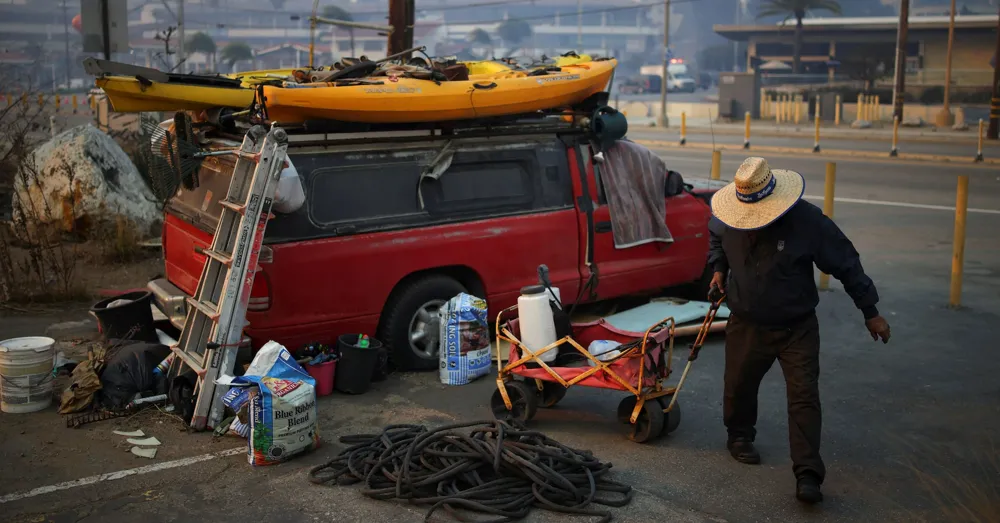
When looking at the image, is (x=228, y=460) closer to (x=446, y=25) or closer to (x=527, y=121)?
(x=527, y=121)

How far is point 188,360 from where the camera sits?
20.9ft

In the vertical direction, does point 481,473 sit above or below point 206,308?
below

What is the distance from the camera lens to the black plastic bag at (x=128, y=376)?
21.4ft

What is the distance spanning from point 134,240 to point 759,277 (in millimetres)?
8093

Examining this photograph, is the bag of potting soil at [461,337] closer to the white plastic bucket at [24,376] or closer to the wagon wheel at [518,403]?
the wagon wheel at [518,403]

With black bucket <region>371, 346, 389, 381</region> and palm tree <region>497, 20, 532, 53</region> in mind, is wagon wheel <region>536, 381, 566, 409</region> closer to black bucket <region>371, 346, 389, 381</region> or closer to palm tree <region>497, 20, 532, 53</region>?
black bucket <region>371, 346, 389, 381</region>

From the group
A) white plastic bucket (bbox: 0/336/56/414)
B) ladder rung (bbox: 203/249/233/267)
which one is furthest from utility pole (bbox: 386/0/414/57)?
white plastic bucket (bbox: 0/336/56/414)

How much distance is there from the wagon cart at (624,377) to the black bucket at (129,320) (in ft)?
9.67

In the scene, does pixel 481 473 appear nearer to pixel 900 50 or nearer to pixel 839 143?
pixel 839 143

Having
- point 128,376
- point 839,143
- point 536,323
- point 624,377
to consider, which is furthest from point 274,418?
point 839,143

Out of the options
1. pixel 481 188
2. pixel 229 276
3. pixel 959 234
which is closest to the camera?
pixel 229 276

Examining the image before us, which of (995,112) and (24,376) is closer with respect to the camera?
(24,376)

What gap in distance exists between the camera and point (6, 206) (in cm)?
1251

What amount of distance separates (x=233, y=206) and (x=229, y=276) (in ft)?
1.59
